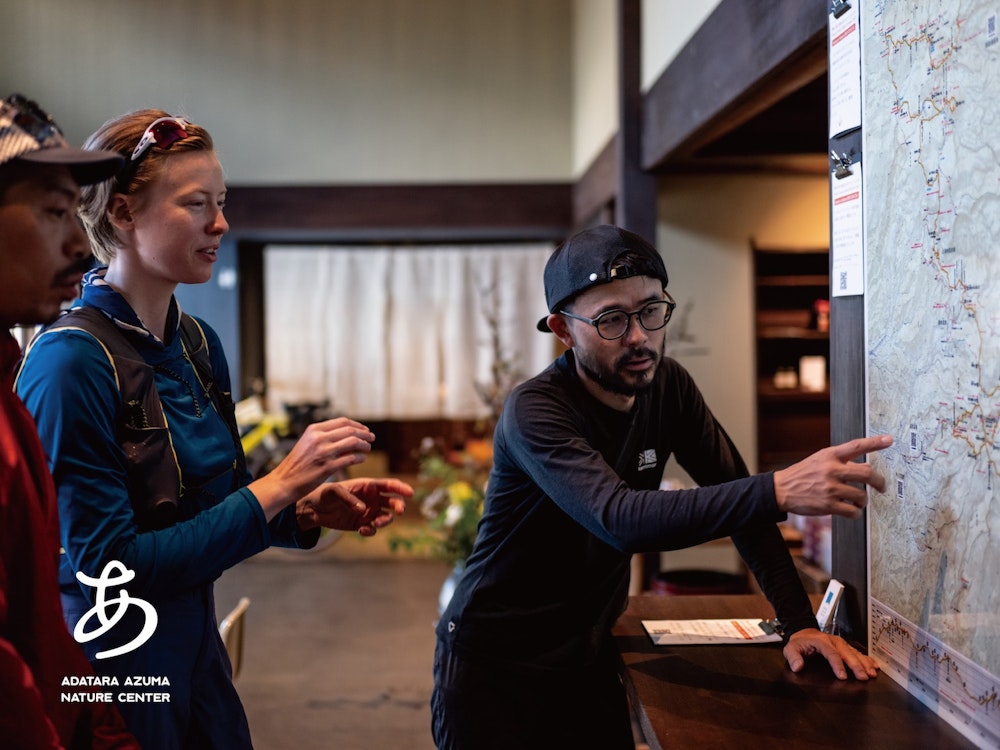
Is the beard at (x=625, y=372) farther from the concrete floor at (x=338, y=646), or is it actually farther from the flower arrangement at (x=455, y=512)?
the concrete floor at (x=338, y=646)

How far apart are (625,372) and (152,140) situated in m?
0.85

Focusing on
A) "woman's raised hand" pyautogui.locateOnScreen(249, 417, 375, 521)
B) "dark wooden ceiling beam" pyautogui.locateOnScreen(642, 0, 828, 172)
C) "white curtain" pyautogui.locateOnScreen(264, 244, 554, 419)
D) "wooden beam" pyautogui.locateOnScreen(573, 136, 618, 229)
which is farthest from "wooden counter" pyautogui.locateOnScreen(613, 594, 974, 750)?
"white curtain" pyautogui.locateOnScreen(264, 244, 554, 419)

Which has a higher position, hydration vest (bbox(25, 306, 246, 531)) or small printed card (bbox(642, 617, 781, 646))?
hydration vest (bbox(25, 306, 246, 531))

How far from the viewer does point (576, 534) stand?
5.72ft

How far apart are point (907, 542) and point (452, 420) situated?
22.8 ft

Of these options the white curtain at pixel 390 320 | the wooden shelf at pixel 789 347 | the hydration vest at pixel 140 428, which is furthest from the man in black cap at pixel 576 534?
the white curtain at pixel 390 320

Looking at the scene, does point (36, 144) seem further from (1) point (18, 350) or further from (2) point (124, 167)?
(2) point (124, 167)

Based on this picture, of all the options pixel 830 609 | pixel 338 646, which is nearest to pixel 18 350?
pixel 830 609

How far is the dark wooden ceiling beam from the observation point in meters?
2.21

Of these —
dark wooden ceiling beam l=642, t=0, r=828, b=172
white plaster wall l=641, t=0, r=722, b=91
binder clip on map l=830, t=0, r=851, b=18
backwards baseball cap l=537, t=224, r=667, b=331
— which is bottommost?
backwards baseball cap l=537, t=224, r=667, b=331

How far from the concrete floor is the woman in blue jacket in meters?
2.28

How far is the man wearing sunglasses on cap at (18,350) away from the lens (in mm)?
1035

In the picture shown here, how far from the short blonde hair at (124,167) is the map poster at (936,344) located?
110 cm

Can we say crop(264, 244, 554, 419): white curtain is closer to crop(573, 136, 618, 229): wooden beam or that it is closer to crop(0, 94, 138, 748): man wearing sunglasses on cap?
crop(573, 136, 618, 229): wooden beam
